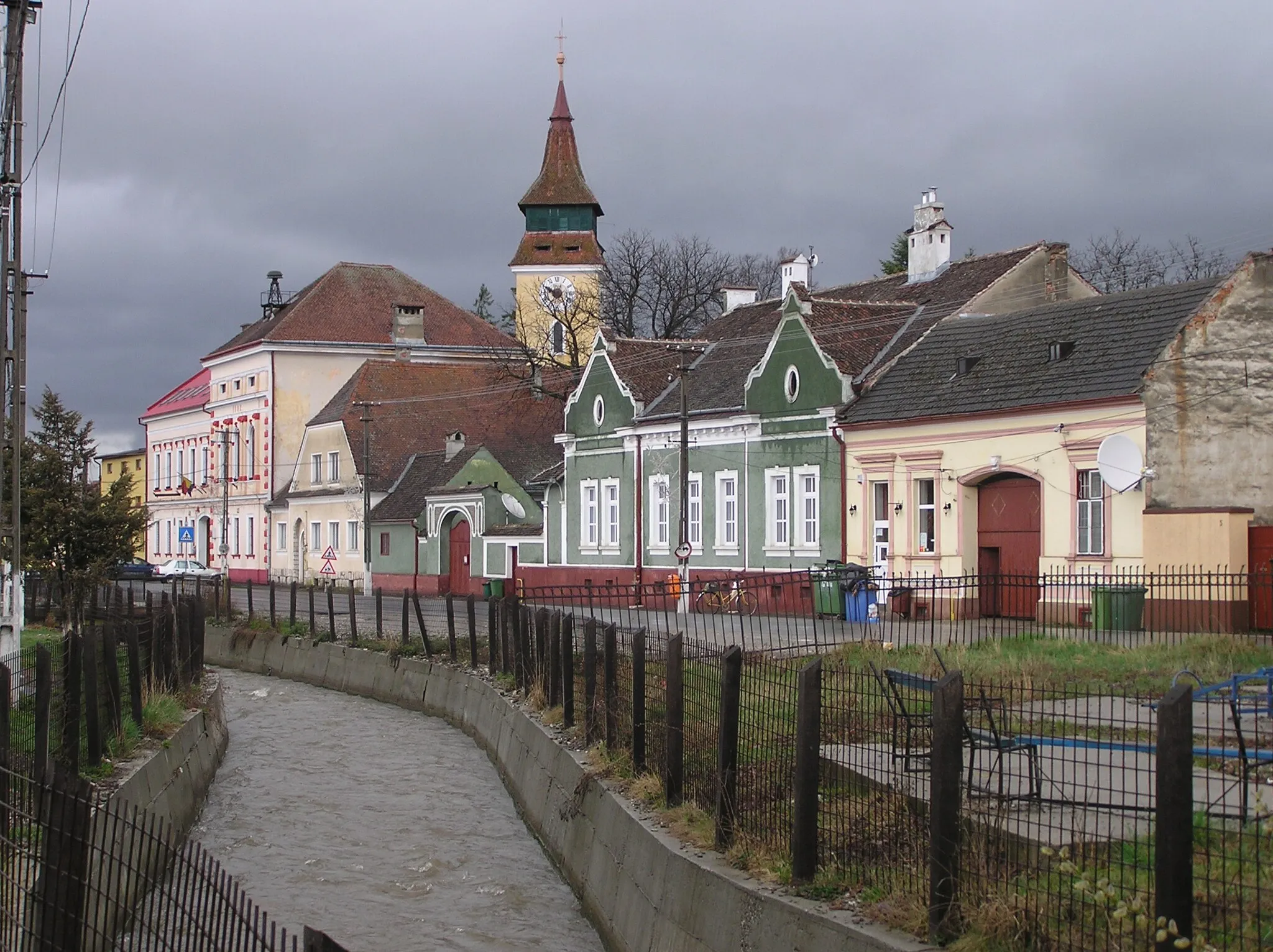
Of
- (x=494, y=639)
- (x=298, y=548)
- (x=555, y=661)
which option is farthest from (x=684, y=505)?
(x=298, y=548)

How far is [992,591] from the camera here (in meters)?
31.9

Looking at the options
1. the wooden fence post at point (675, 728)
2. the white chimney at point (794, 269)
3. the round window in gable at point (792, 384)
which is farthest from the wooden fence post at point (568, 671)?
the white chimney at point (794, 269)

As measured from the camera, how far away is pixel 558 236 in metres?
73.6

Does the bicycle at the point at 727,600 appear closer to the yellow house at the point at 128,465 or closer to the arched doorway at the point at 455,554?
the arched doorway at the point at 455,554

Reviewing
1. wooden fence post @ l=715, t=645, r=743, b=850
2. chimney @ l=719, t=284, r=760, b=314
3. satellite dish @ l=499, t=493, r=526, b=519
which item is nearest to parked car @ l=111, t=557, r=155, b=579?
satellite dish @ l=499, t=493, r=526, b=519

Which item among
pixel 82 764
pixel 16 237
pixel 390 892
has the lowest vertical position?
pixel 390 892

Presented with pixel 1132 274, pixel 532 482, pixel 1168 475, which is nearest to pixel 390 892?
pixel 1168 475

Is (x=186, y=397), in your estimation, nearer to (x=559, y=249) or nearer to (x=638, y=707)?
(x=559, y=249)

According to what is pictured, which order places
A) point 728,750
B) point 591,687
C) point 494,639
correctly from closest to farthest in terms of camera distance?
point 728,750 → point 591,687 → point 494,639

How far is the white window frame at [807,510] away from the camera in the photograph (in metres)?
37.6

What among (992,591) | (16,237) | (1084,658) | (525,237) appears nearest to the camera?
(1084,658)

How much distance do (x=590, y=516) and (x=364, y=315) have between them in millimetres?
34352

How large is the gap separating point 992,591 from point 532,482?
22.6 m

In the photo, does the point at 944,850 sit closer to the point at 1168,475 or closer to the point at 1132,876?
the point at 1132,876
